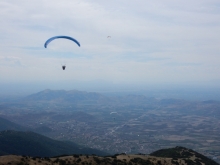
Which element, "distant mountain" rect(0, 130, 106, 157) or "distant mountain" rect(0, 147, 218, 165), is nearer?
"distant mountain" rect(0, 147, 218, 165)

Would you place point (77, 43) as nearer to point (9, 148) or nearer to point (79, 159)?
point (79, 159)

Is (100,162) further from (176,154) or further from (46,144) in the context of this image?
(46,144)

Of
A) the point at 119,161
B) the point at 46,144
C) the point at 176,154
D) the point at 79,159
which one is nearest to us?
the point at 79,159

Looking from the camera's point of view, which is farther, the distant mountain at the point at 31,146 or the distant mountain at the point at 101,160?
the distant mountain at the point at 31,146

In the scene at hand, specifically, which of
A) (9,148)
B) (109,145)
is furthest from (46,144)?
(109,145)

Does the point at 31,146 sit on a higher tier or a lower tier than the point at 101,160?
lower

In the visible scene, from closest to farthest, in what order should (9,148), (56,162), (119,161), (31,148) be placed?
(56,162) → (119,161) → (9,148) → (31,148)

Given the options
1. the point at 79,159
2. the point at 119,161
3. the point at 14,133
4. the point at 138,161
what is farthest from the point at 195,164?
the point at 14,133

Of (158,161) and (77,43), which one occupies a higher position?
(77,43)

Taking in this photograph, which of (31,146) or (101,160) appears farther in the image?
(31,146)

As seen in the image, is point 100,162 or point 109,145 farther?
point 109,145
